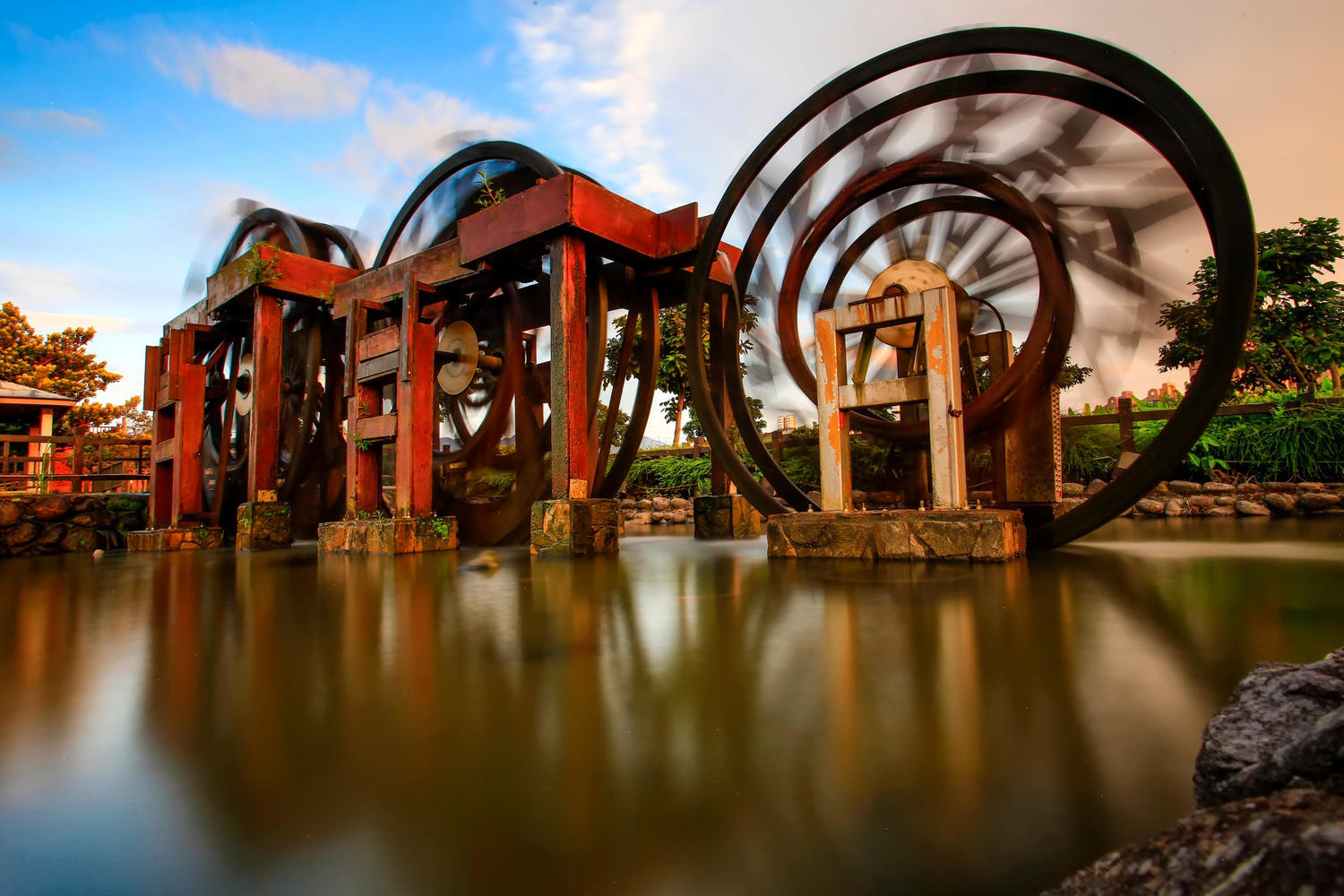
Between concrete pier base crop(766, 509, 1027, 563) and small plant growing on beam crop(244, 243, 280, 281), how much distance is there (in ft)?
20.9

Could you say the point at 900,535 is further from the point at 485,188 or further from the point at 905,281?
the point at 485,188

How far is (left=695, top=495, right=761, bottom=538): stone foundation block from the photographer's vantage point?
7375 mm

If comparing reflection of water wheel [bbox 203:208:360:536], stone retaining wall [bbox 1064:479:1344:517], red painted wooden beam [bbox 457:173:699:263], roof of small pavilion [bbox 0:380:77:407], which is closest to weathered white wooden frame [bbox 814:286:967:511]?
red painted wooden beam [bbox 457:173:699:263]

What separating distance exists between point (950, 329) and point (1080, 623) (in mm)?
2644

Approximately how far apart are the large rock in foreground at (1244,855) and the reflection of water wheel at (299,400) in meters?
9.77

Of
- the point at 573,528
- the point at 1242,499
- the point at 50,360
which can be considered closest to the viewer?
the point at 573,528

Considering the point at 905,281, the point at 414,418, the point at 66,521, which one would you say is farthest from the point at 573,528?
the point at 66,521

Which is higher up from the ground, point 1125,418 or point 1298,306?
point 1298,306

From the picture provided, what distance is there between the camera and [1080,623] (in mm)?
2205

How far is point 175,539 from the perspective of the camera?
8172mm

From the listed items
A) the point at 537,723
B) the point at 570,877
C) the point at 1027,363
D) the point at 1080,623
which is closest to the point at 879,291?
the point at 1027,363

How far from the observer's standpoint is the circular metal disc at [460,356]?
294 inches

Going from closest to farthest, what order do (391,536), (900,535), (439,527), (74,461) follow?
(900,535) → (391,536) → (439,527) → (74,461)

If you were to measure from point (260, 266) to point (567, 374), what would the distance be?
174 inches
